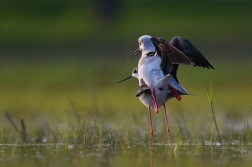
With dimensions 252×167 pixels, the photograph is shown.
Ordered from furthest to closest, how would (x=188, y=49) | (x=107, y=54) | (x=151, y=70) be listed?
(x=107, y=54) < (x=188, y=49) < (x=151, y=70)

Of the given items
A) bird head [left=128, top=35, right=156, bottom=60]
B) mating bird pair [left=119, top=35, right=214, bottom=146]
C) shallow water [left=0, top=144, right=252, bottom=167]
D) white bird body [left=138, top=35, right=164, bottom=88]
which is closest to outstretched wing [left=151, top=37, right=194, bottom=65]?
mating bird pair [left=119, top=35, right=214, bottom=146]

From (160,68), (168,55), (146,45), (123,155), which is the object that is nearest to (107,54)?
(146,45)

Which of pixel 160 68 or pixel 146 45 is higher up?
pixel 146 45

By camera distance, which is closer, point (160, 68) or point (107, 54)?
point (160, 68)

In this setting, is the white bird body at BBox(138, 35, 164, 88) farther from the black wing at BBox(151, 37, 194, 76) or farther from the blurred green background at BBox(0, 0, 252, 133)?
the blurred green background at BBox(0, 0, 252, 133)

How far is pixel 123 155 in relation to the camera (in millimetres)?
7020

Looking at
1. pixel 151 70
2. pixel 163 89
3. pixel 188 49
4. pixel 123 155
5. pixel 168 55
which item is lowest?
pixel 123 155

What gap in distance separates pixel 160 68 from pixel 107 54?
50.4 feet

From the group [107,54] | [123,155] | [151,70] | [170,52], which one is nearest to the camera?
[123,155]

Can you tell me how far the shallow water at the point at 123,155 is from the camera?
21.3 feet

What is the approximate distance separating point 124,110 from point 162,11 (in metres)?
17.7

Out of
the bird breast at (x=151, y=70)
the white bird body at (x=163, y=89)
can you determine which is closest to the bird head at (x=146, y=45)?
the bird breast at (x=151, y=70)

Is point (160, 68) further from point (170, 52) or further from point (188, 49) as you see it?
point (188, 49)

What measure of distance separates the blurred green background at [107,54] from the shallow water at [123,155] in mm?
2259
